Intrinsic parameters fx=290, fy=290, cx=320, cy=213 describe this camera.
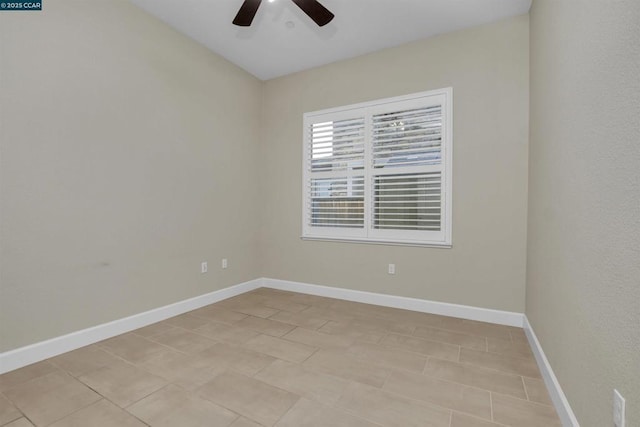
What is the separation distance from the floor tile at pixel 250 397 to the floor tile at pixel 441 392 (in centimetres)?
66

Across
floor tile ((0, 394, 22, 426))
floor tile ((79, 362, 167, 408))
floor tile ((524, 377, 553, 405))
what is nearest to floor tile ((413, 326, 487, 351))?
floor tile ((524, 377, 553, 405))

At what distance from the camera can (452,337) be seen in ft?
8.43

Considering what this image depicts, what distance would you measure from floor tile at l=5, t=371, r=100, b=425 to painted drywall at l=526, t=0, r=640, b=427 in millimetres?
2504

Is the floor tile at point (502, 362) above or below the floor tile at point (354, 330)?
above

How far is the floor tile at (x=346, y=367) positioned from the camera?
6.33 ft

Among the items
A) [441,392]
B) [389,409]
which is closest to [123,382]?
[389,409]

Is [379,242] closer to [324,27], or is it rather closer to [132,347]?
[324,27]

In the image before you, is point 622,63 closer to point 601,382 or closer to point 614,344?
point 614,344

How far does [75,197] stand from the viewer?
2324 mm

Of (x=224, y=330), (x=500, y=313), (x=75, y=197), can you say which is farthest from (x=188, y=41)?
(x=500, y=313)

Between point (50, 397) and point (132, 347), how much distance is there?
2.11 ft

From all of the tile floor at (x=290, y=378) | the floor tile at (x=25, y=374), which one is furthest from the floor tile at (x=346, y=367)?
the floor tile at (x=25, y=374)

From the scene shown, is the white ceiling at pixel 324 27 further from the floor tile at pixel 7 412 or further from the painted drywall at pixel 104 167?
the floor tile at pixel 7 412

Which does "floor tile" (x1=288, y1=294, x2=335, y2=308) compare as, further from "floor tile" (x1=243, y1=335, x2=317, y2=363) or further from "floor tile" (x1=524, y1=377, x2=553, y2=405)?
"floor tile" (x1=524, y1=377, x2=553, y2=405)
